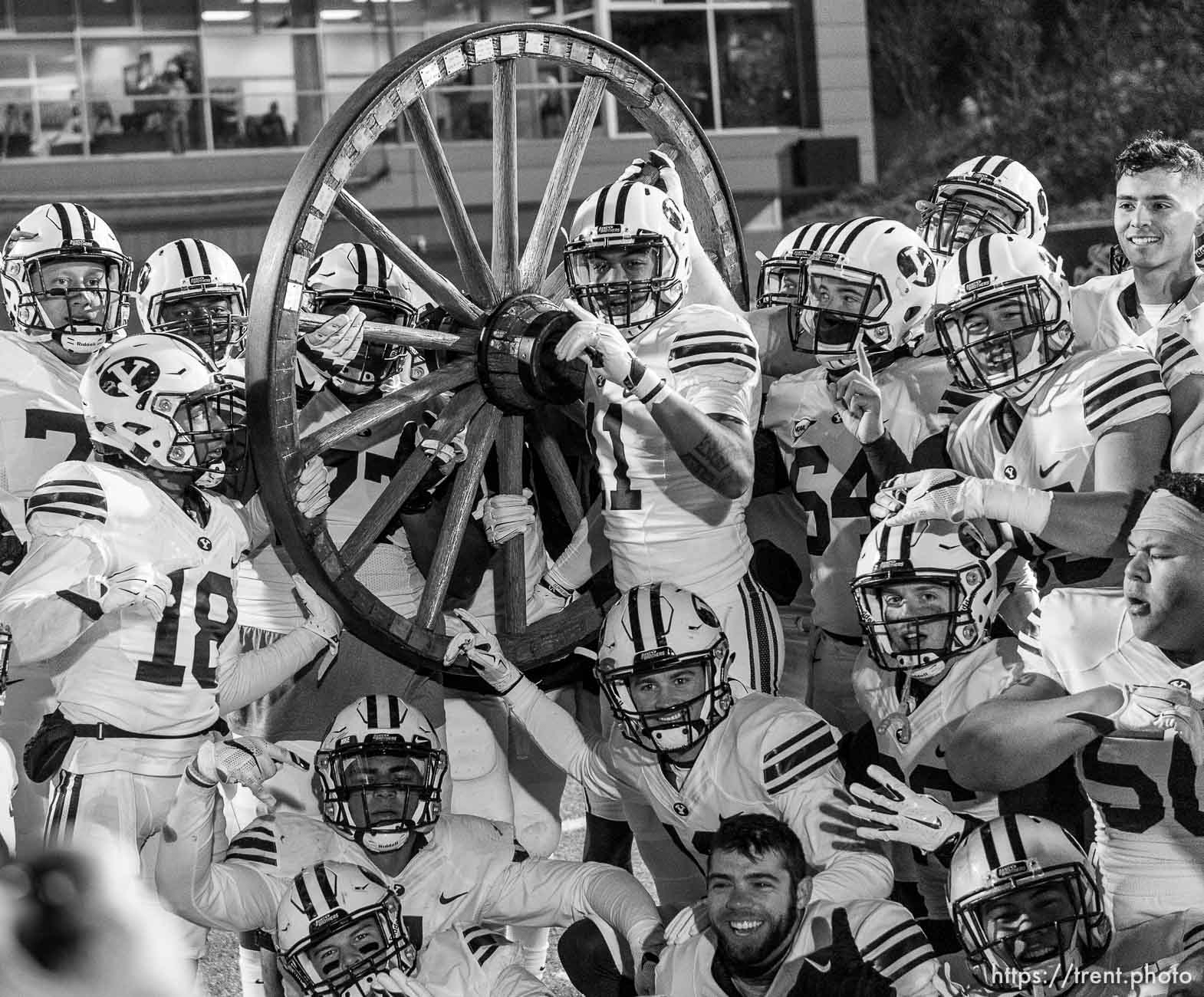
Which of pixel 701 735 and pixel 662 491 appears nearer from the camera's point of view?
pixel 701 735

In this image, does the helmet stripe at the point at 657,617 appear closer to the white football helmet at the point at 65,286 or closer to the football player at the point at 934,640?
the football player at the point at 934,640

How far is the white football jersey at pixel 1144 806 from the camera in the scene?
3.10m

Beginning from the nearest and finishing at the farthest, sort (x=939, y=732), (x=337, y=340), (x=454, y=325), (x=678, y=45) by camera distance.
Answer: (x=939, y=732) < (x=337, y=340) < (x=454, y=325) < (x=678, y=45)

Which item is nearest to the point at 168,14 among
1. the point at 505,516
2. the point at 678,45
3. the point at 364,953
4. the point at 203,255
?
the point at 678,45

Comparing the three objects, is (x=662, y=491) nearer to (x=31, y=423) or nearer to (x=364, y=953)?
(x=364, y=953)

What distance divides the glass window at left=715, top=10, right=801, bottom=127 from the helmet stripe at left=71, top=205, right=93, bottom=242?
11600 millimetres

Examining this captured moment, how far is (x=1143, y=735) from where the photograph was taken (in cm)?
312

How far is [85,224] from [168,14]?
10396mm

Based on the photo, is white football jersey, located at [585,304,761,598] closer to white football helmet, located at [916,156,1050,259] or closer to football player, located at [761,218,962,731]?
football player, located at [761,218,962,731]

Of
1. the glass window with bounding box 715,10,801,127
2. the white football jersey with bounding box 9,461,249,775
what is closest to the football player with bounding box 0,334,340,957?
the white football jersey with bounding box 9,461,249,775

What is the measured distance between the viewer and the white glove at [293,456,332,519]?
12.9ft

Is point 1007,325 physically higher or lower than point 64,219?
lower

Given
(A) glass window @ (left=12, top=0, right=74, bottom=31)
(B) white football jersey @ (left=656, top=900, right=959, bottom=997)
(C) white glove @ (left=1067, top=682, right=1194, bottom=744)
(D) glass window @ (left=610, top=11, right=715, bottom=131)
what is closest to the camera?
(C) white glove @ (left=1067, top=682, right=1194, bottom=744)

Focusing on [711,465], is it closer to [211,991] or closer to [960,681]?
[960,681]
